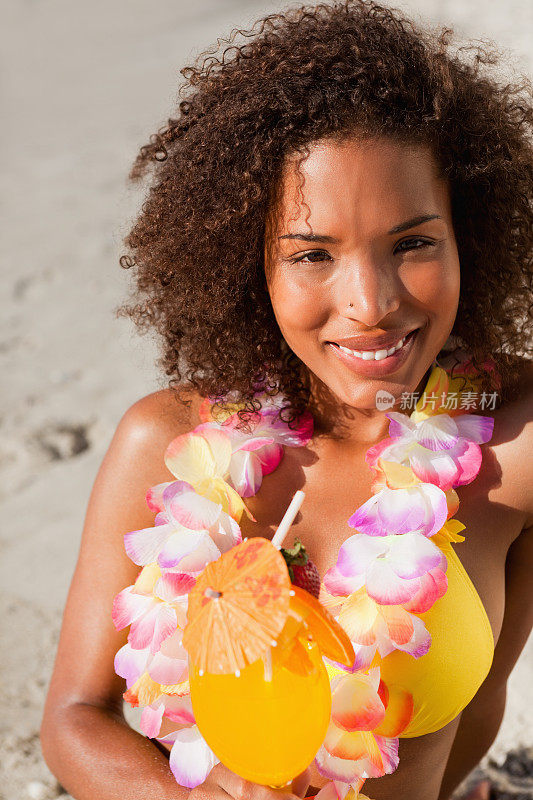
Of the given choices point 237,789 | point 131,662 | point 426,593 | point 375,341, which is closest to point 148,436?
point 131,662

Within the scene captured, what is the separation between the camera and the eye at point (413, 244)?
1773mm

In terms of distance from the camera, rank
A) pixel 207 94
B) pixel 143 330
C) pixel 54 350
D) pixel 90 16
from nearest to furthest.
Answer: pixel 207 94 < pixel 143 330 < pixel 54 350 < pixel 90 16

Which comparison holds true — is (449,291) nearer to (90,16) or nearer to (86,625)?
(86,625)

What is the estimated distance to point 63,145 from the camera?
8648mm

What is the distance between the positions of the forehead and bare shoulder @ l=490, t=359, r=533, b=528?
530 millimetres

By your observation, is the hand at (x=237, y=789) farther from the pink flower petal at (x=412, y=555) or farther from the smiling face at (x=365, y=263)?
the smiling face at (x=365, y=263)

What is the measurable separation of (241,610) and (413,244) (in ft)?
2.60

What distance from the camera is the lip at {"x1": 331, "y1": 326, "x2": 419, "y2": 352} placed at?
1.79m

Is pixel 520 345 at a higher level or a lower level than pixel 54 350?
higher

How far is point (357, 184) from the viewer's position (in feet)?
5.63

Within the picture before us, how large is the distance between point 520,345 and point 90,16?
513 inches

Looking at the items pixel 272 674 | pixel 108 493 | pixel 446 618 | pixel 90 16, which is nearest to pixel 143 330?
pixel 108 493

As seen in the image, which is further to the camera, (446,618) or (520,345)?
(520,345)

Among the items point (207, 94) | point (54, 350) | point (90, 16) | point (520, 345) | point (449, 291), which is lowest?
point (54, 350)
